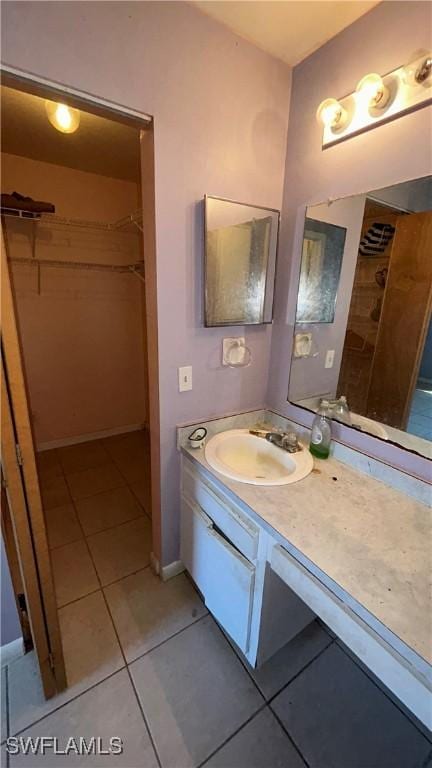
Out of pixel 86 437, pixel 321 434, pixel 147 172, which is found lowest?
pixel 86 437

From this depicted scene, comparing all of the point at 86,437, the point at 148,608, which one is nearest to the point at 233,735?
the point at 148,608

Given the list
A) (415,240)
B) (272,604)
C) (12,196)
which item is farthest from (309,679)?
(12,196)

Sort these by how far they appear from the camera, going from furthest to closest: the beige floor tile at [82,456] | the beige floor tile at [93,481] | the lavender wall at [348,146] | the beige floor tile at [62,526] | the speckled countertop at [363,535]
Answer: the beige floor tile at [82,456]
the beige floor tile at [93,481]
the beige floor tile at [62,526]
the lavender wall at [348,146]
the speckled countertop at [363,535]

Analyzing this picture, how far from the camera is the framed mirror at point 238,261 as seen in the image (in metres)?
1.26

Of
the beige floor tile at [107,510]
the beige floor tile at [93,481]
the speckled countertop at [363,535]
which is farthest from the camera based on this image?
the beige floor tile at [93,481]

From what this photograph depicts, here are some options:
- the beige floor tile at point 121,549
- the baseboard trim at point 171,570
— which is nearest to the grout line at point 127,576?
the beige floor tile at point 121,549

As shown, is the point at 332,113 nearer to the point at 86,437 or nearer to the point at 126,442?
the point at 126,442

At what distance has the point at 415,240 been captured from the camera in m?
1.05

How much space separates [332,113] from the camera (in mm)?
1142

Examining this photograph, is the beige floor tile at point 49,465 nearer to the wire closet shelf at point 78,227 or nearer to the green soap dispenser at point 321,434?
the wire closet shelf at point 78,227

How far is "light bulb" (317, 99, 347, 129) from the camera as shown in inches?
44.3

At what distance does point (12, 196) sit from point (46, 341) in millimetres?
1063

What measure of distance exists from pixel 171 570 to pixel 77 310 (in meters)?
2.19

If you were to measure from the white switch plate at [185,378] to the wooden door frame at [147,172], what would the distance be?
0.36 ft
